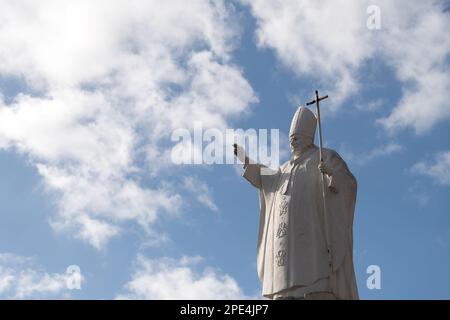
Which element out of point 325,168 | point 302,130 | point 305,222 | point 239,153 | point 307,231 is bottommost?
point 307,231

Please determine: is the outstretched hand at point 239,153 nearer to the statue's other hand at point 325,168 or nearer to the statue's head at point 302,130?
the statue's head at point 302,130

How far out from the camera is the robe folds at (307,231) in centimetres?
1394

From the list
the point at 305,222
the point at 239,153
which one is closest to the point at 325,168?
the point at 305,222

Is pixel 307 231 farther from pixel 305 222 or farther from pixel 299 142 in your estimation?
pixel 299 142

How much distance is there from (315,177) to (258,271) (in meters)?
2.14

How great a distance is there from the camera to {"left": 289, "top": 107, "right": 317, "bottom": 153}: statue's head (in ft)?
51.8

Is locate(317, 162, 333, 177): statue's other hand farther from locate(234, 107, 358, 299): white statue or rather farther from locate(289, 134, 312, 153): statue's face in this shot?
locate(289, 134, 312, 153): statue's face

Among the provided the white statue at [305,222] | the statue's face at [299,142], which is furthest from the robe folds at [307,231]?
the statue's face at [299,142]

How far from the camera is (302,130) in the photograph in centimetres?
1580

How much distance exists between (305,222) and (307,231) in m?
0.18

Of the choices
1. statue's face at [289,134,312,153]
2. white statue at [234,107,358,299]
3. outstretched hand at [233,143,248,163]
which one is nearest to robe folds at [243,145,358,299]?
white statue at [234,107,358,299]

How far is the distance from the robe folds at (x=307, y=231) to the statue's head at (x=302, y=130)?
21 centimetres
